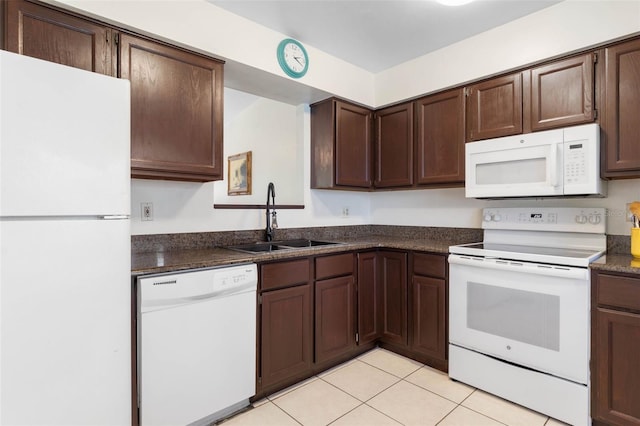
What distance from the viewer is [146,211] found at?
6.88 feet

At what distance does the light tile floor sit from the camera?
6.00 feet

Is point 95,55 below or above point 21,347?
above

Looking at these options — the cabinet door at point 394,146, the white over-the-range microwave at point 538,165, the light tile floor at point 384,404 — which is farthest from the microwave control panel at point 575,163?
the light tile floor at point 384,404

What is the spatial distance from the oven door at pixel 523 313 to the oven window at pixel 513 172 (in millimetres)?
562

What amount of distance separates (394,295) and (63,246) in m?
2.14

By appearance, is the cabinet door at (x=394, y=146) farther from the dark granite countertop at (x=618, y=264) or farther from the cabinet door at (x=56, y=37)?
the cabinet door at (x=56, y=37)

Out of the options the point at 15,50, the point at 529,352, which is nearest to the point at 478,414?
the point at 529,352

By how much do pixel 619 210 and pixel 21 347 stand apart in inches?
123

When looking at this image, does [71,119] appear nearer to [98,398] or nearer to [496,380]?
[98,398]

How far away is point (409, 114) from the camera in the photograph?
112 inches

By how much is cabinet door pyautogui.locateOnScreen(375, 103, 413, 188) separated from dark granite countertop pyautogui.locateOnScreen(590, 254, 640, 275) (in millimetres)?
1395

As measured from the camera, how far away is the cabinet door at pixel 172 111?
1800 mm

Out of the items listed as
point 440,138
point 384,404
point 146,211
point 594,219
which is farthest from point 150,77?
point 594,219

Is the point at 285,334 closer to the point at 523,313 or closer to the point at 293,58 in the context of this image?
the point at 523,313
